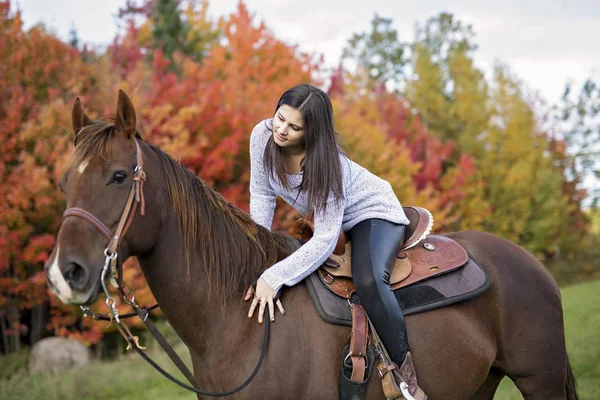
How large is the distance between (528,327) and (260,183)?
1935 millimetres

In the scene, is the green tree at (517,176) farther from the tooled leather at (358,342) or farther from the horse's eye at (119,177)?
the horse's eye at (119,177)

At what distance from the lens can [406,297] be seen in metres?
3.17

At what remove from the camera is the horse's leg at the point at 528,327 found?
11.5 ft

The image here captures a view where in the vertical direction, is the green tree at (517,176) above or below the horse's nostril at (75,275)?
below

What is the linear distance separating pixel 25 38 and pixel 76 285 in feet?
35.0

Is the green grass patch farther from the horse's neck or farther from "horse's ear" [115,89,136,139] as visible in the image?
"horse's ear" [115,89,136,139]

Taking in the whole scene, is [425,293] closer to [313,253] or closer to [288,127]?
[313,253]

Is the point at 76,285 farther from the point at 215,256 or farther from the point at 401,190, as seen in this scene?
the point at 401,190

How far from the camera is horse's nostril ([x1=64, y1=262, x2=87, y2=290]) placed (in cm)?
235

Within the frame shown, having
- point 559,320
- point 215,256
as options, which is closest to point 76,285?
point 215,256

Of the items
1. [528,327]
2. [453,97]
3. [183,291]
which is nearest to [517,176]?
[453,97]

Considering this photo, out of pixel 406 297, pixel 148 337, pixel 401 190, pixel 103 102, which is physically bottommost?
pixel 148 337

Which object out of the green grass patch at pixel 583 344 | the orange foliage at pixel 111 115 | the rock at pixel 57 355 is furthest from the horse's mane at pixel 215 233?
the rock at pixel 57 355

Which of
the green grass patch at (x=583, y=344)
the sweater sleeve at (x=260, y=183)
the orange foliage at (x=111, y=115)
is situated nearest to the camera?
the sweater sleeve at (x=260, y=183)
